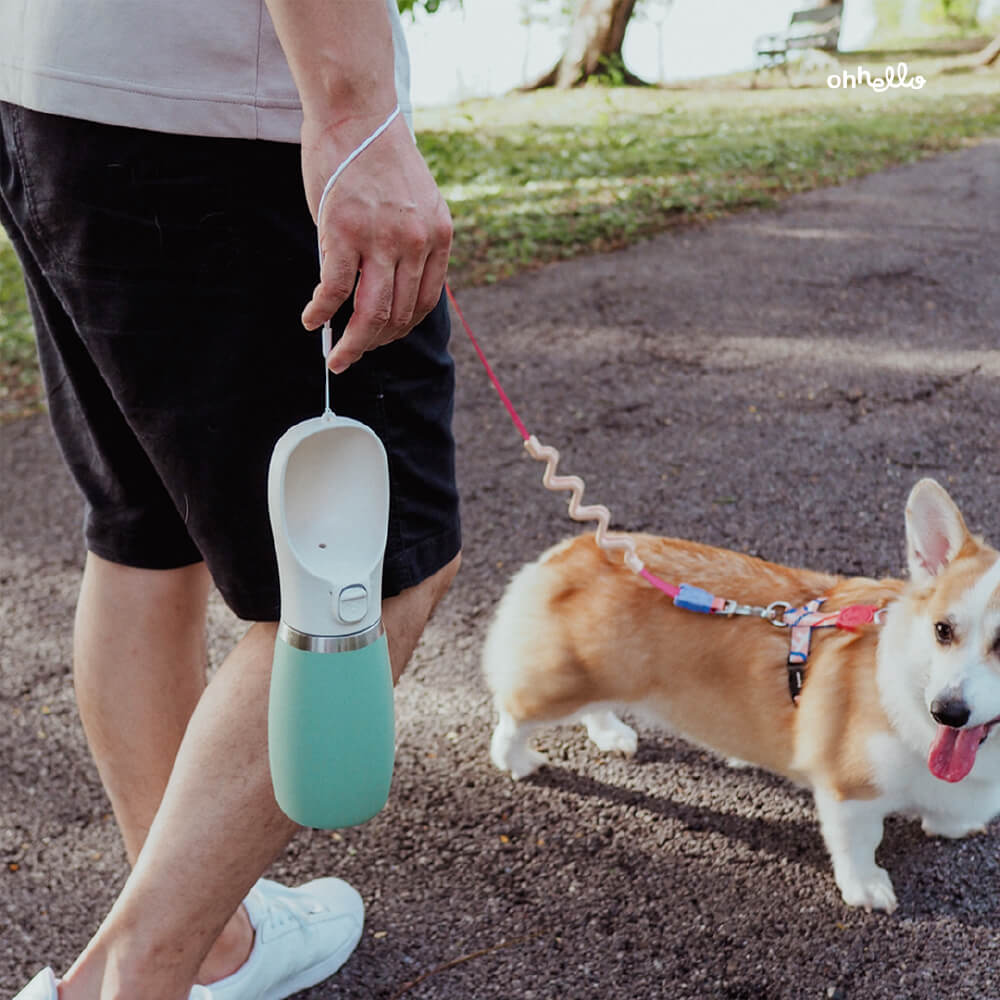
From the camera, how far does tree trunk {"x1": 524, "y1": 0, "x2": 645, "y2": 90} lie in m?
14.2

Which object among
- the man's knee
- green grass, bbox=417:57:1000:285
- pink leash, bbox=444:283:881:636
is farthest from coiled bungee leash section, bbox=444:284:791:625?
green grass, bbox=417:57:1000:285

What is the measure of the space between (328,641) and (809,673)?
51.5 inches

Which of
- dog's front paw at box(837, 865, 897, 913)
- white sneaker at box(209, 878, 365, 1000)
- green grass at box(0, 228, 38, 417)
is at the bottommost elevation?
green grass at box(0, 228, 38, 417)

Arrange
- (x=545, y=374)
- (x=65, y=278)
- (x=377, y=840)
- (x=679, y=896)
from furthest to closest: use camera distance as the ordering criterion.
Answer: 1. (x=545, y=374)
2. (x=377, y=840)
3. (x=679, y=896)
4. (x=65, y=278)

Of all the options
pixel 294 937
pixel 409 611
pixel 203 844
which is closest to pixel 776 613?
pixel 409 611

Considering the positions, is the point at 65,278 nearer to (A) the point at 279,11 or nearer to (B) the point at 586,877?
(A) the point at 279,11

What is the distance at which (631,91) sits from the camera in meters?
13.5

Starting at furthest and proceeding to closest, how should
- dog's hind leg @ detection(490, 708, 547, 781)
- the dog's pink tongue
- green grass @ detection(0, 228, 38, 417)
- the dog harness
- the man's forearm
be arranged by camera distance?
1. green grass @ detection(0, 228, 38, 417)
2. dog's hind leg @ detection(490, 708, 547, 781)
3. the dog harness
4. the dog's pink tongue
5. the man's forearm

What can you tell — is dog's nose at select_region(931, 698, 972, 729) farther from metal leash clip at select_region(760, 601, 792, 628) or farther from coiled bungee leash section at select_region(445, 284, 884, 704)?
metal leash clip at select_region(760, 601, 792, 628)

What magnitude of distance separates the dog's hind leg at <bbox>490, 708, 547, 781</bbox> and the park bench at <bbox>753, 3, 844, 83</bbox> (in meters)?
14.8

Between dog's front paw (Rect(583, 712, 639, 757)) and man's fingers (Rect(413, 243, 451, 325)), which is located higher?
man's fingers (Rect(413, 243, 451, 325))

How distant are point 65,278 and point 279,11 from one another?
44cm

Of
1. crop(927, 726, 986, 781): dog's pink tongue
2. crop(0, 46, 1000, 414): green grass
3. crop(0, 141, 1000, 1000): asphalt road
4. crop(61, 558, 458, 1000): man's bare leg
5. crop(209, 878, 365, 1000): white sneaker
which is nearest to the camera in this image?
crop(61, 558, 458, 1000): man's bare leg

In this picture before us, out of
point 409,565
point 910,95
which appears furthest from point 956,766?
point 910,95
